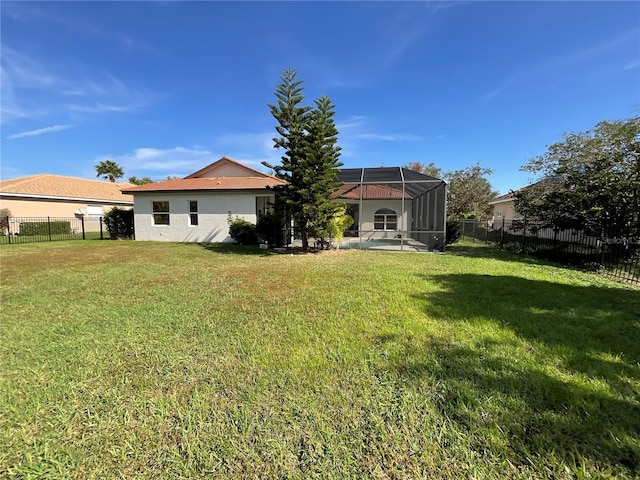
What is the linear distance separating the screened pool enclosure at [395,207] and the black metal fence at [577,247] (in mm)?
3672

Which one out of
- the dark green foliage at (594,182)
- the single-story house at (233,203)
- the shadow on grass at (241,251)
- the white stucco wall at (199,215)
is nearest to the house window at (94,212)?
the single-story house at (233,203)

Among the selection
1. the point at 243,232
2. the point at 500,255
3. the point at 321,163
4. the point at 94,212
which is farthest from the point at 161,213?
the point at 500,255

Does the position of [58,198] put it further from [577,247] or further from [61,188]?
[577,247]

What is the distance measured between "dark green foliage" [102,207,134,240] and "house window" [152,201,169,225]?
97.3 inches

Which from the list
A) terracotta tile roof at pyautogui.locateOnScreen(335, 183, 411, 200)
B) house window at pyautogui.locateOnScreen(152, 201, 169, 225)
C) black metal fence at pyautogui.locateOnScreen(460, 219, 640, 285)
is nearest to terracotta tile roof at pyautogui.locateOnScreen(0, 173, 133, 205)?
house window at pyautogui.locateOnScreen(152, 201, 169, 225)

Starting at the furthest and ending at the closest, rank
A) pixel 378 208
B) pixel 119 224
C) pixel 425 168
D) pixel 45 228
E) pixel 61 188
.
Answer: pixel 425 168 < pixel 61 188 < pixel 45 228 < pixel 378 208 < pixel 119 224

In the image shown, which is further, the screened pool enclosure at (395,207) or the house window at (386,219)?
the house window at (386,219)

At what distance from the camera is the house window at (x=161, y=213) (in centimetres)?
1661

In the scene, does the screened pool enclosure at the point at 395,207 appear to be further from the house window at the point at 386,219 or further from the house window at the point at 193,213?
the house window at the point at 193,213

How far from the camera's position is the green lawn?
Answer: 1890 mm

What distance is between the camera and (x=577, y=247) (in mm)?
9688

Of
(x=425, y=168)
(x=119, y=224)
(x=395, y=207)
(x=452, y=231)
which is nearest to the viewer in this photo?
(x=452, y=231)

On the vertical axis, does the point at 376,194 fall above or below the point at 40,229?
above

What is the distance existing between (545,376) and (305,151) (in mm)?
9536
